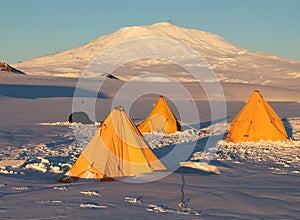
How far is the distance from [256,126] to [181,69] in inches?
4572

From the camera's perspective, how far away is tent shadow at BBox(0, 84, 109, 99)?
1501 inches

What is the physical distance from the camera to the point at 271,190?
9.05 meters

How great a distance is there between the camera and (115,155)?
10188mm

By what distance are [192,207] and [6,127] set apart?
12878 millimetres

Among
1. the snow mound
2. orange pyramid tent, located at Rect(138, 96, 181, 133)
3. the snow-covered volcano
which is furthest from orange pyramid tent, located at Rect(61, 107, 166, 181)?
the snow-covered volcano

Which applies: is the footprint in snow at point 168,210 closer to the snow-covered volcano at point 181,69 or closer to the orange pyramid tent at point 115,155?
the orange pyramid tent at point 115,155

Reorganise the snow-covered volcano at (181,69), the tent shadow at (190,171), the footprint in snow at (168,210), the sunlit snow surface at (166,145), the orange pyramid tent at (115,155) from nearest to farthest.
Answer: the footprint in snow at (168,210), the orange pyramid tent at (115,155), the tent shadow at (190,171), the sunlit snow surface at (166,145), the snow-covered volcano at (181,69)

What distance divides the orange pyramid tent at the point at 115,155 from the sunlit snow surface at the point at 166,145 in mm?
971

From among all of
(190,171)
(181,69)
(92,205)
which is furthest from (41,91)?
(181,69)

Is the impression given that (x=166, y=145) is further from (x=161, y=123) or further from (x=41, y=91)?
(x=41, y=91)

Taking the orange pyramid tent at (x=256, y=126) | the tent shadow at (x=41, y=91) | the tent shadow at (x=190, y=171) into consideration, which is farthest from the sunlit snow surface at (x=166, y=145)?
the tent shadow at (x=41, y=91)

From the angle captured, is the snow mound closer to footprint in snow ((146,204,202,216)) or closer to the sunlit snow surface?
footprint in snow ((146,204,202,216))

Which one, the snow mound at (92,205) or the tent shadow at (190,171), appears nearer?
the snow mound at (92,205)

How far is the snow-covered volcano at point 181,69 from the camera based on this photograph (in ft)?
385
